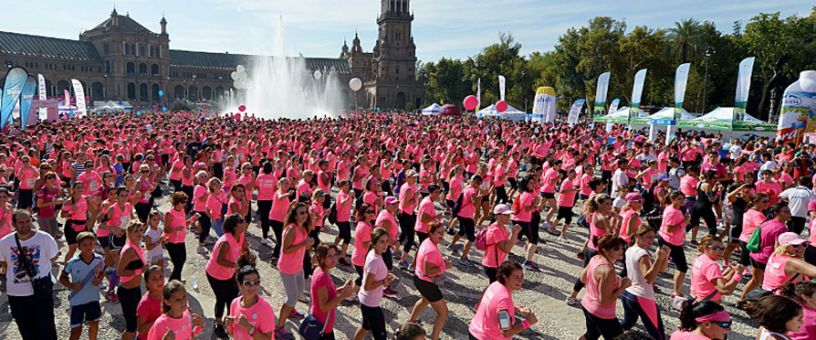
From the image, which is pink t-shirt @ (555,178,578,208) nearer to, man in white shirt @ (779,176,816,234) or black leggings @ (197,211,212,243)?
man in white shirt @ (779,176,816,234)

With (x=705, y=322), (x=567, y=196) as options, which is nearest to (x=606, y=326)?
(x=705, y=322)

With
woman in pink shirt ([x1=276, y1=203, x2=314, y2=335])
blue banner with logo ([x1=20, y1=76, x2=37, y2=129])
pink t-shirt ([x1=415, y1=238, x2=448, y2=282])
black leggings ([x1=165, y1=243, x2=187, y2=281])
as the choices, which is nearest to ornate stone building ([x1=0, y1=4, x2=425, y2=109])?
blue banner with logo ([x1=20, y1=76, x2=37, y2=129])

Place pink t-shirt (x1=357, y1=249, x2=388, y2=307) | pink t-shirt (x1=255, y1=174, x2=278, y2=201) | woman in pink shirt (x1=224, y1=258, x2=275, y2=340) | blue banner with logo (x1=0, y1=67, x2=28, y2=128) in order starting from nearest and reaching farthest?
woman in pink shirt (x1=224, y1=258, x2=275, y2=340), pink t-shirt (x1=357, y1=249, x2=388, y2=307), pink t-shirt (x1=255, y1=174, x2=278, y2=201), blue banner with logo (x1=0, y1=67, x2=28, y2=128)

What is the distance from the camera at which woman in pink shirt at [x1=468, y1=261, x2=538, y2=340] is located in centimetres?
405

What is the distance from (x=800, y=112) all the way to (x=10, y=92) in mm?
28590

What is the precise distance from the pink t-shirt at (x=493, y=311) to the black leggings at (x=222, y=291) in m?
2.91

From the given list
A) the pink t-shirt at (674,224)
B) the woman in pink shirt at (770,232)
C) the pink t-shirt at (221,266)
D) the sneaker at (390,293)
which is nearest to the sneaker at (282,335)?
the pink t-shirt at (221,266)

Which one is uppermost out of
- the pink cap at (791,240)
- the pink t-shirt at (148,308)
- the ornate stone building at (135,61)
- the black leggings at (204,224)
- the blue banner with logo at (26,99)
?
the ornate stone building at (135,61)

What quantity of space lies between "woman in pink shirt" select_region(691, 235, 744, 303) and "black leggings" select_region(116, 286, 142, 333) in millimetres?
5756

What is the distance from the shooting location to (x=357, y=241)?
664 centimetres

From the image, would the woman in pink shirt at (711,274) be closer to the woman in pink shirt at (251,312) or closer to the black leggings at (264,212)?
the woman in pink shirt at (251,312)

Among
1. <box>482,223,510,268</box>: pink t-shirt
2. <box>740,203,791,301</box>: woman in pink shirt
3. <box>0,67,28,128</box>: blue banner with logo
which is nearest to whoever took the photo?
<box>482,223,510,268</box>: pink t-shirt

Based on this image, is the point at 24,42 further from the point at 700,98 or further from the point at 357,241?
the point at 357,241

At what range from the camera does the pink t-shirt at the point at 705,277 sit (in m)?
5.28
